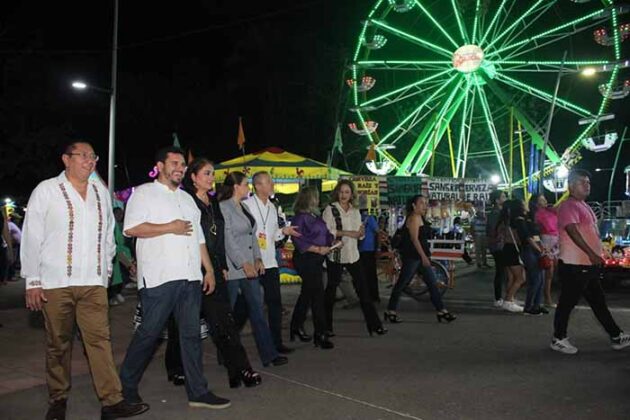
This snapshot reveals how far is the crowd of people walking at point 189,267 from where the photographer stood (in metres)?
4.20

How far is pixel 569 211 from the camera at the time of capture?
6.39 meters

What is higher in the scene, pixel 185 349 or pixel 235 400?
pixel 185 349

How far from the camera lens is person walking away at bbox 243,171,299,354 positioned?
20.2ft

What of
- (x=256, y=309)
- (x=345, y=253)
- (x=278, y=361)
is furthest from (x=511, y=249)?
(x=256, y=309)

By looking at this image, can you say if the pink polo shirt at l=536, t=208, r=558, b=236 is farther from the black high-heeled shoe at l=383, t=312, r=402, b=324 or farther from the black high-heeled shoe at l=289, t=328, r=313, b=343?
the black high-heeled shoe at l=289, t=328, r=313, b=343

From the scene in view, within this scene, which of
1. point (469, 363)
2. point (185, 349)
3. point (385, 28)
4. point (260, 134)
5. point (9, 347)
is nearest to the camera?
point (185, 349)

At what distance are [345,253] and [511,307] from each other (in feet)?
10.8

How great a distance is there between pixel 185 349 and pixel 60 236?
1.12 meters

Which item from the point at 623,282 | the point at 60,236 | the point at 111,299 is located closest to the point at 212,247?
the point at 60,236

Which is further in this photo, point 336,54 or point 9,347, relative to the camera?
point 336,54

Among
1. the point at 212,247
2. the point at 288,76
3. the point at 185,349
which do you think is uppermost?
the point at 288,76

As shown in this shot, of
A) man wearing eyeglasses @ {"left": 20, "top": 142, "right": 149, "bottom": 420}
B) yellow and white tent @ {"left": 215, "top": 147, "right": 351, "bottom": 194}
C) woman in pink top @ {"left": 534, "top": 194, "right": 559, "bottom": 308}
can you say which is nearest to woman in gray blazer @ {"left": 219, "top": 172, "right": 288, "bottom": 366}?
man wearing eyeglasses @ {"left": 20, "top": 142, "right": 149, "bottom": 420}

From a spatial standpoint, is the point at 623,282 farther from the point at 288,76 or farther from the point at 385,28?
the point at 288,76

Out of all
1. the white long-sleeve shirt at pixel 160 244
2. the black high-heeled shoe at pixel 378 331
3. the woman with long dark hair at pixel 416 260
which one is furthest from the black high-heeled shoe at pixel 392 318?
the white long-sleeve shirt at pixel 160 244
